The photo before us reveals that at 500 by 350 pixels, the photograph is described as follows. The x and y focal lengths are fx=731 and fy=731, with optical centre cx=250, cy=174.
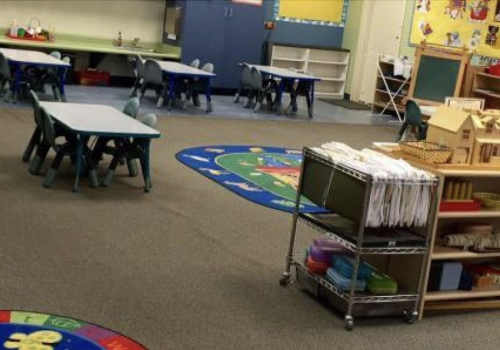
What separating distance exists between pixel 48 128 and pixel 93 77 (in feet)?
23.5

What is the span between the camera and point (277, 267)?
4.74m

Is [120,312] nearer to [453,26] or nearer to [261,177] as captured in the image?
[261,177]

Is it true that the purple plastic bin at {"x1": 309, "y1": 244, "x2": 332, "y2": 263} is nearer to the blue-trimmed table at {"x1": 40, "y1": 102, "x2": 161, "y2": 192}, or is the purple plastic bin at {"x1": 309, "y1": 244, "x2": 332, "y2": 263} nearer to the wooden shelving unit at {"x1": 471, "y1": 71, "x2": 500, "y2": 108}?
the blue-trimmed table at {"x1": 40, "y1": 102, "x2": 161, "y2": 192}

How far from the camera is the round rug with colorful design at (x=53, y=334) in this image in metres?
3.35

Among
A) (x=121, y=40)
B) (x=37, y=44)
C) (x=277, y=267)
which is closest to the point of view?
(x=277, y=267)

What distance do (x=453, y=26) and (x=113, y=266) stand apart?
30.9ft

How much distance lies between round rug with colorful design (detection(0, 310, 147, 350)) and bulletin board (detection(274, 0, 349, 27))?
1121cm

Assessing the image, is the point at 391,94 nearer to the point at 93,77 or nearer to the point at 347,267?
the point at 93,77

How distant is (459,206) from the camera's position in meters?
4.19

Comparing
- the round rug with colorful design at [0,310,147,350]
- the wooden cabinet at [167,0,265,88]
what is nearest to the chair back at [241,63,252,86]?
the wooden cabinet at [167,0,265,88]

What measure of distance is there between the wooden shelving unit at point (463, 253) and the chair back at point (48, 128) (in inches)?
123

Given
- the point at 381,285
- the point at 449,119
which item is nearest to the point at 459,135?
the point at 449,119

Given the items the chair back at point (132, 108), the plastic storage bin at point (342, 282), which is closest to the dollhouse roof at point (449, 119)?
the plastic storage bin at point (342, 282)

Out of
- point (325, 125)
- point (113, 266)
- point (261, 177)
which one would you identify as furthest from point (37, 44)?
point (113, 266)
